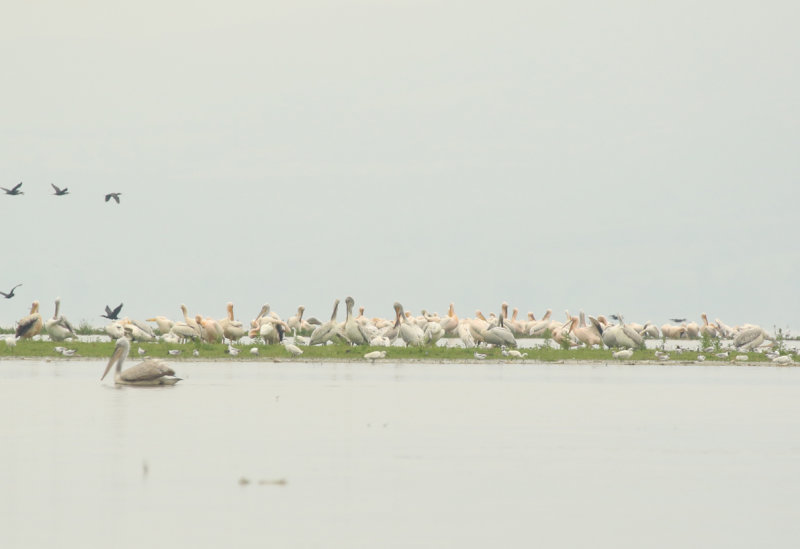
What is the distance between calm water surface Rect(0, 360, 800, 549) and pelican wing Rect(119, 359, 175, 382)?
0.42 meters

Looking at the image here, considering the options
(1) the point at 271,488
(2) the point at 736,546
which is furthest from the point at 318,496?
(2) the point at 736,546

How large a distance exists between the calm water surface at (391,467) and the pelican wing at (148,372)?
0.42 metres

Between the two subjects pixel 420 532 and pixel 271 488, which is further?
pixel 271 488

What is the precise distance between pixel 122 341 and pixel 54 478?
13989 mm

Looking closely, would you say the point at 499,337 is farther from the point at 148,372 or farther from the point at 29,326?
the point at 148,372

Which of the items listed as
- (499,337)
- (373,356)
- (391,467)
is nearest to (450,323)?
(499,337)

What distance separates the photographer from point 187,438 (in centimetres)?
1549

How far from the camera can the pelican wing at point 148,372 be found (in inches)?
955

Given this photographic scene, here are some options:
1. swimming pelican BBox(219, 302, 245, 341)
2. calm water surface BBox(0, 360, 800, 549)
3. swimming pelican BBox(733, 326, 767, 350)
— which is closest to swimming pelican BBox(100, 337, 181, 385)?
calm water surface BBox(0, 360, 800, 549)

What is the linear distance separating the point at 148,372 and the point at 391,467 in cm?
1223

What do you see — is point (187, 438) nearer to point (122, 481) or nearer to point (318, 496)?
point (122, 481)

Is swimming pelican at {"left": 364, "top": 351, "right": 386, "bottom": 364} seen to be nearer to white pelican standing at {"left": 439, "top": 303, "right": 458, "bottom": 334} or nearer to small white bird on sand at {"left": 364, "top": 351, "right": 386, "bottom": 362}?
small white bird on sand at {"left": 364, "top": 351, "right": 386, "bottom": 362}

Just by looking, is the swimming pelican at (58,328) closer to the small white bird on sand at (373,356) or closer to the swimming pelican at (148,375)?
the small white bird on sand at (373,356)

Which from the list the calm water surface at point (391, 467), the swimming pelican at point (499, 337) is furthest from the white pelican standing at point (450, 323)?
the calm water surface at point (391, 467)
